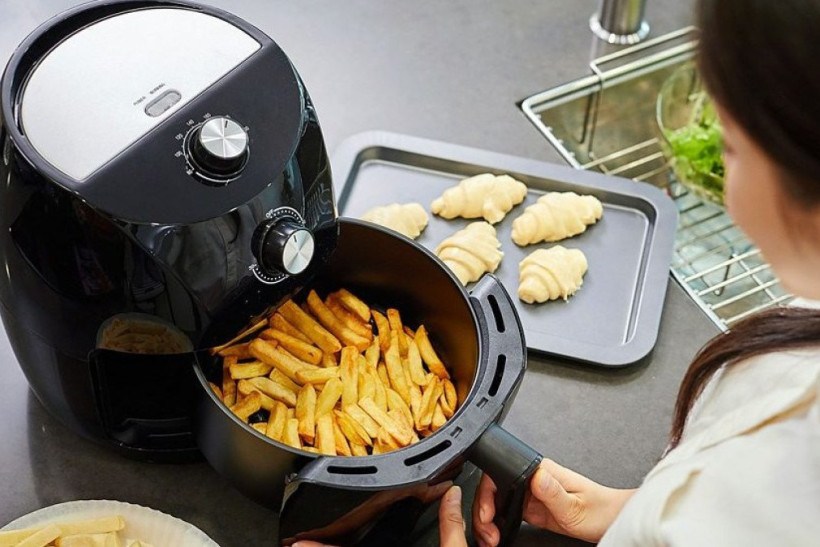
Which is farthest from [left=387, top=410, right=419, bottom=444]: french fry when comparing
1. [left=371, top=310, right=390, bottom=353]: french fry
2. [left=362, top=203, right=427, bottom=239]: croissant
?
[left=362, top=203, right=427, bottom=239]: croissant

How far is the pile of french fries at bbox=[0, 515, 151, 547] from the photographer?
102 cm

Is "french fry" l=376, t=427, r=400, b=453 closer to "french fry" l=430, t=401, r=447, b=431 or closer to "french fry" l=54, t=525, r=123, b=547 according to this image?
"french fry" l=430, t=401, r=447, b=431

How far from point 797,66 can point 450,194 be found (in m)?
0.79

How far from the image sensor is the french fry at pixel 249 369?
1.10 metres

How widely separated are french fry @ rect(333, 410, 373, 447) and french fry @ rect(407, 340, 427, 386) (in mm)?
94

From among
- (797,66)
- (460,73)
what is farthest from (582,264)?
(797,66)

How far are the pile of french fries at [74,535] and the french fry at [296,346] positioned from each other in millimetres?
238

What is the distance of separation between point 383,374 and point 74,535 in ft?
1.14

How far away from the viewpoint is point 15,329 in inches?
41.9

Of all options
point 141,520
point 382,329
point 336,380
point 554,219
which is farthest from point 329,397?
point 554,219

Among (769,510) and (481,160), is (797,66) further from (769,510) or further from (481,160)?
(481,160)

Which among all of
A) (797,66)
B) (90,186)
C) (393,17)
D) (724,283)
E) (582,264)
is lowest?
(724,283)

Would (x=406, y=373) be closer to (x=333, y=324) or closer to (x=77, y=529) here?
(x=333, y=324)

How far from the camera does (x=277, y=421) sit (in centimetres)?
107
